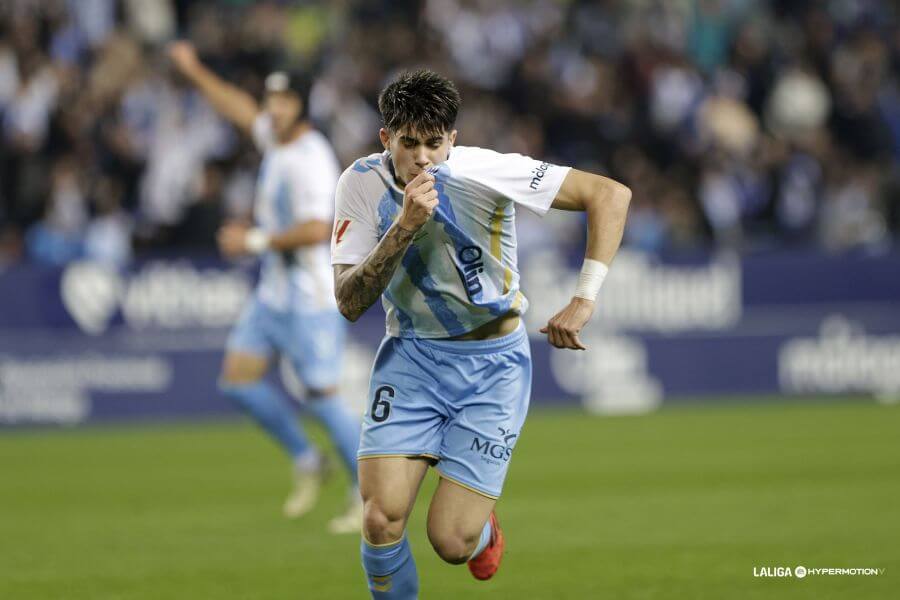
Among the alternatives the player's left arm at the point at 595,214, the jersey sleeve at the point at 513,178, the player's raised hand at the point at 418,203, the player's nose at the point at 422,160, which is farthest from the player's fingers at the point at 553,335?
Answer: the player's nose at the point at 422,160

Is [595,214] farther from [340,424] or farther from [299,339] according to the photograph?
[299,339]

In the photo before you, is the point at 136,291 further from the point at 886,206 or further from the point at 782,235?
the point at 886,206

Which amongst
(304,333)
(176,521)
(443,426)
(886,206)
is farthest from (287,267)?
(886,206)

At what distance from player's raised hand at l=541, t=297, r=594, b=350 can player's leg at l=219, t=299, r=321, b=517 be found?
4.17 m

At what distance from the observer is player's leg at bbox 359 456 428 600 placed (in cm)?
542

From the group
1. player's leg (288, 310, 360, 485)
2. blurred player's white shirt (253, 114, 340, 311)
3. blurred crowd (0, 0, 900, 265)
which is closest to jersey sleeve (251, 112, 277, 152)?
blurred player's white shirt (253, 114, 340, 311)

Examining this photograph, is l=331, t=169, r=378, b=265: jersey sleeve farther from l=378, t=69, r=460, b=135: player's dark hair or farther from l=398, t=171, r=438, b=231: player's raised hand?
l=398, t=171, r=438, b=231: player's raised hand

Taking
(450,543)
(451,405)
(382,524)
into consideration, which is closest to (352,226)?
(451,405)

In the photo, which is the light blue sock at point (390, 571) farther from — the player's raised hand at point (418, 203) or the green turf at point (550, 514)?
the player's raised hand at point (418, 203)

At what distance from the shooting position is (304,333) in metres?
9.16

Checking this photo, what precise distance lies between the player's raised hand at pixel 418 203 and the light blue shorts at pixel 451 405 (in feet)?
2.96

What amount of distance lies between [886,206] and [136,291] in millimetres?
8716

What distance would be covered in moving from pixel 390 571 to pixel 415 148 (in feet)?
5.22

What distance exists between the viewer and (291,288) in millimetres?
9258
